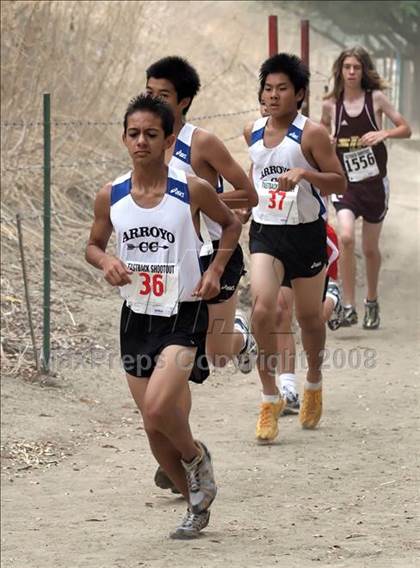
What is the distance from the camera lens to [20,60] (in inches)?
537

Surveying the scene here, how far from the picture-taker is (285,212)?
7902mm

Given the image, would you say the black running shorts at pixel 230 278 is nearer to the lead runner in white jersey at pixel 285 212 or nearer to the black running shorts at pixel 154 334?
the lead runner in white jersey at pixel 285 212

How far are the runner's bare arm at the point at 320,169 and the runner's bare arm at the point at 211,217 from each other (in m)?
1.30

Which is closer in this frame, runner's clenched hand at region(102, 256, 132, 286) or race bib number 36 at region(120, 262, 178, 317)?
runner's clenched hand at region(102, 256, 132, 286)

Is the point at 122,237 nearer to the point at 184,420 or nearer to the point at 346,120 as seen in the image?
the point at 184,420

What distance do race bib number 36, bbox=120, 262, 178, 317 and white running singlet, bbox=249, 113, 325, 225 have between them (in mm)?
1885

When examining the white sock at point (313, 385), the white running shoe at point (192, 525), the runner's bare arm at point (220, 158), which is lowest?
the white running shoe at point (192, 525)

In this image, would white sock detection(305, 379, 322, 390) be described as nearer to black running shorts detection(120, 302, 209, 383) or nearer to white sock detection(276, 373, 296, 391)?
white sock detection(276, 373, 296, 391)

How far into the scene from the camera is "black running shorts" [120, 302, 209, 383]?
20.0ft

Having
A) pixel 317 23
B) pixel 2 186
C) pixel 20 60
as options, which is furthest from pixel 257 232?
pixel 317 23

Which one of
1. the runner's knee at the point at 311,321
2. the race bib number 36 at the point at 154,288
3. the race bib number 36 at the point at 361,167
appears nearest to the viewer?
the race bib number 36 at the point at 154,288

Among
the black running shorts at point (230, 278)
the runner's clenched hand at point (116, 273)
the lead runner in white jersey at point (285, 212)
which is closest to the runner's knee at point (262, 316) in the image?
the lead runner in white jersey at point (285, 212)

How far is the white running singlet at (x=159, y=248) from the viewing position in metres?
6.04

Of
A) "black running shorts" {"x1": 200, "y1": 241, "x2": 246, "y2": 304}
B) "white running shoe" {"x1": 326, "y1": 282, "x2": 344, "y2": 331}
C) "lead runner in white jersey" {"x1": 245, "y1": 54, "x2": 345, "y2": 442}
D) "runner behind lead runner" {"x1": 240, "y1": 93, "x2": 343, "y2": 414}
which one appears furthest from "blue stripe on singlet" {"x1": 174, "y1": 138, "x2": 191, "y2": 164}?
"white running shoe" {"x1": 326, "y1": 282, "x2": 344, "y2": 331}
